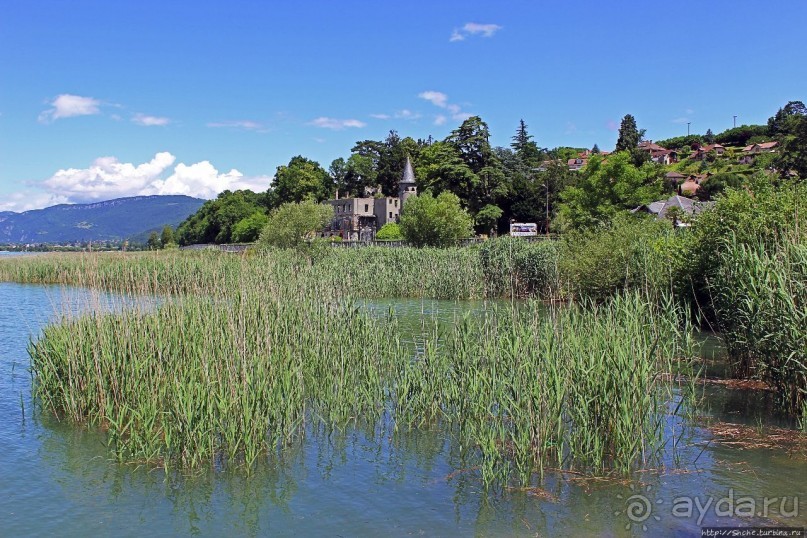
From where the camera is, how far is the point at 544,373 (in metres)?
7.57

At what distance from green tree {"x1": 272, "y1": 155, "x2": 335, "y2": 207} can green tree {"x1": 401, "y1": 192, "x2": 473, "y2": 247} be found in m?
45.6

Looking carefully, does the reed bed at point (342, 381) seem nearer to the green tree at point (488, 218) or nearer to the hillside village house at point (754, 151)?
the green tree at point (488, 218)

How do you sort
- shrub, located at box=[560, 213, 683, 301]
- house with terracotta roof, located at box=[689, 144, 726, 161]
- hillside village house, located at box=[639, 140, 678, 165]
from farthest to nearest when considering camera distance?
hillside village house, located at box=[639, 140, 678, 165]
house with terracotta roof, located at box=[689, 144, 726, 161]
shrub, located at box=[560, 213, 683, 301]

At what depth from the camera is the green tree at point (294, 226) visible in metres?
36.9

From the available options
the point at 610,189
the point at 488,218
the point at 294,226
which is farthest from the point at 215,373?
the point at 488,218

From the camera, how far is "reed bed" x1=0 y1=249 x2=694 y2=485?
7500 millimetres

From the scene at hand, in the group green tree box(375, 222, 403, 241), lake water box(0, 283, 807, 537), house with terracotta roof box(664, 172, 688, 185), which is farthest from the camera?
house with terracotta roof box(664, 172, 688, 185)

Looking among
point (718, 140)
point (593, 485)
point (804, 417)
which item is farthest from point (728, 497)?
point (718, 140)

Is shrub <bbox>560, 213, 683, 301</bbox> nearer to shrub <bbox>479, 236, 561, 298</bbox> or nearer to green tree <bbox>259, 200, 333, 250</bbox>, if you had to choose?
shrub <bbox>479, 236, 561, 298</bbox>

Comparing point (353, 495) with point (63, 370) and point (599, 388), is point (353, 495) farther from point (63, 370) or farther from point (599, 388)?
point (63, 370)

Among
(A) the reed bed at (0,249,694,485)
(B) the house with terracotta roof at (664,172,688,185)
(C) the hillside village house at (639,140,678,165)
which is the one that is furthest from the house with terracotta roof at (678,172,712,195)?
(A) the reed bed at (0,249,694,485)

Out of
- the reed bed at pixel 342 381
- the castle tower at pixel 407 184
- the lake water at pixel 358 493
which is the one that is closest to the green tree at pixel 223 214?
the castle tower at pixel 407 184

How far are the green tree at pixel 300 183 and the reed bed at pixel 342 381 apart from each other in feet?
288

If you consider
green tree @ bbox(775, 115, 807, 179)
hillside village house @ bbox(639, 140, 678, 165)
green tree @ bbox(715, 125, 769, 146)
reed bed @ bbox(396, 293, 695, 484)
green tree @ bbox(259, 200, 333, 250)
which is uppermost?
green tree @ bbox(715, 125, 769, 146)
